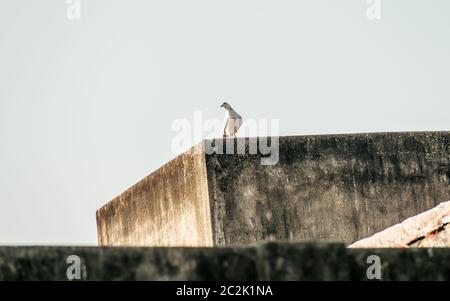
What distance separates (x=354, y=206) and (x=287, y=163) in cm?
86

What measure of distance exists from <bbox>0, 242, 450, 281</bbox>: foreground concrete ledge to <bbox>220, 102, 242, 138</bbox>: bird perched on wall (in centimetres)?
871

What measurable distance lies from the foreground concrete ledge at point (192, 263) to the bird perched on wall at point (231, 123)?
871cm

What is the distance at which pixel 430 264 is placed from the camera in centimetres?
430

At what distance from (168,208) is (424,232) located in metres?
4.37

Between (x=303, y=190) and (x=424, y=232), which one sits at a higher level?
(x=303, y=190)

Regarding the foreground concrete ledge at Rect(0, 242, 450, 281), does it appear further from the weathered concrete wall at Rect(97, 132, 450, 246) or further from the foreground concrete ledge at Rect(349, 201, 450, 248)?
the weathered concrete wall at Rect(97, 132, 450, 246)

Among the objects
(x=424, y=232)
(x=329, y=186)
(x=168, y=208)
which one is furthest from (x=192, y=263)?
(x=168, y=208)

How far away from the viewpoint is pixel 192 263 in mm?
4125

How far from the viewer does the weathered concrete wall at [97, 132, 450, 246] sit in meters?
11.3

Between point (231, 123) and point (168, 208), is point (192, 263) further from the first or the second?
point (231, 123)

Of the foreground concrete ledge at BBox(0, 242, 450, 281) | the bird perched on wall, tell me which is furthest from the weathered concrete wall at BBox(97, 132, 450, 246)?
the foreground concrete ledge at BBox(0, 242, 450, 281)
